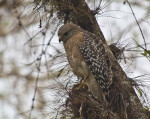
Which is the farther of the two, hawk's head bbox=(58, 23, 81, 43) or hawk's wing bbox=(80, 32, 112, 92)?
hawk's head bbox=(58, 23, 81, 43)

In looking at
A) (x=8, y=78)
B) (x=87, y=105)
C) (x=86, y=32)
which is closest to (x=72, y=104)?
(x=87, y=105)

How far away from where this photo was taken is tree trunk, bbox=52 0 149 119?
4.16 metres

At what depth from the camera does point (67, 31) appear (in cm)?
483

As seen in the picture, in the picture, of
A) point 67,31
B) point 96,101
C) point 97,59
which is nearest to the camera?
point 96,101

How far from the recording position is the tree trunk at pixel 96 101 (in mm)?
4164

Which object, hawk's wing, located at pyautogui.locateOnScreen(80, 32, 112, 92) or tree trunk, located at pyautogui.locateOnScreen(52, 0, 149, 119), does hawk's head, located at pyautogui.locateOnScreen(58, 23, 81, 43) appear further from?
hawk's wing, located at pyautogui.locateOnScreen(80, 32, 112, 92)

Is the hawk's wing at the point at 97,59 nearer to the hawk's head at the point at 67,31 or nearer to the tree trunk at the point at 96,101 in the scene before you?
the tree trunk at the point at 96,101

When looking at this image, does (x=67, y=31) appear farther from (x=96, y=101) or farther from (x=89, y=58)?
(x=96, y=101)

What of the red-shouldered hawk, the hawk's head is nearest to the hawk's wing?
the red-shouldered hawk

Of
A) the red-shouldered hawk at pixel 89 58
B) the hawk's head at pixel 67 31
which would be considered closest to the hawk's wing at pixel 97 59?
the red-shouldered hawk at pixel 89 58

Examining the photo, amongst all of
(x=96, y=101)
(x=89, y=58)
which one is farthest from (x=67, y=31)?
(x=96, y=101)

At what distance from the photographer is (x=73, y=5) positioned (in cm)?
452

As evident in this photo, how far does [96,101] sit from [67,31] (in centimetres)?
114

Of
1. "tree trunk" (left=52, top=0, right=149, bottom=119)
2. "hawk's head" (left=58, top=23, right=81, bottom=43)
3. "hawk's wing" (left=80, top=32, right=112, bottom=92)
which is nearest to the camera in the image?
"tree trunk" (left=52, top=0, right=149, bottom=119)
